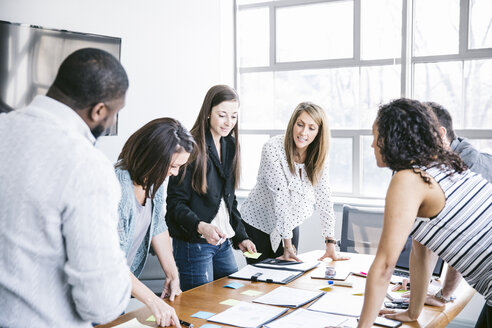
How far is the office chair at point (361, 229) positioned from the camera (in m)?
3.01

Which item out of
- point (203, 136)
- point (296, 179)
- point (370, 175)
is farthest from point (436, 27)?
point (203, 136)

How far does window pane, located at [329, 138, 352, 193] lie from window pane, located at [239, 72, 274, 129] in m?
0.67

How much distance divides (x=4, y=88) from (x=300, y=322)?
109 inches

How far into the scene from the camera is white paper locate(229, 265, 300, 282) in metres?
2.30

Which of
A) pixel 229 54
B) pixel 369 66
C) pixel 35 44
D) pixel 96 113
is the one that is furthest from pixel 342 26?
pixel 96 113

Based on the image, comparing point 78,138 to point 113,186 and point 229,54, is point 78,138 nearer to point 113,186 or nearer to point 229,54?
point 113,186

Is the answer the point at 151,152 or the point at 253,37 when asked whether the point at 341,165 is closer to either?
the point at 253,37

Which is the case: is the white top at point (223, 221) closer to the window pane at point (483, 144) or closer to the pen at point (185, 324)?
the pen at point (185, 324)

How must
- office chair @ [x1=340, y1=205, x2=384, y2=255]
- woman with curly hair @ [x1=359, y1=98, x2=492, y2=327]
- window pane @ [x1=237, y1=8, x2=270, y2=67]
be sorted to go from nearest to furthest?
1. woman with curly hair @ [x1=359, y1=98, x2=492, y2=327]
2. office chair @ [x1=340, y1=205, x2=384, y2=255]
3. window pane @ [x1=237, y1=8, x2=270, y2=67]

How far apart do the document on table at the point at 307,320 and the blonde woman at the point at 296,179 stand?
82 cm

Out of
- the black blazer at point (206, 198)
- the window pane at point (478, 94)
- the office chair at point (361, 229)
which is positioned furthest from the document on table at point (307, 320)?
the window pane at point (478, 94)

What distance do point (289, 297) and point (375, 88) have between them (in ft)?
8.90

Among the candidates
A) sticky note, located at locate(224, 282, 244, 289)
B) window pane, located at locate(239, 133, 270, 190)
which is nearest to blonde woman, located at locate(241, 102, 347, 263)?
sticky note, located at locate(224, 282, 244, 289)

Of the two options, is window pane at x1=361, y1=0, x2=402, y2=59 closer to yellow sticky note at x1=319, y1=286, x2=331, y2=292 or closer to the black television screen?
the black television screen
